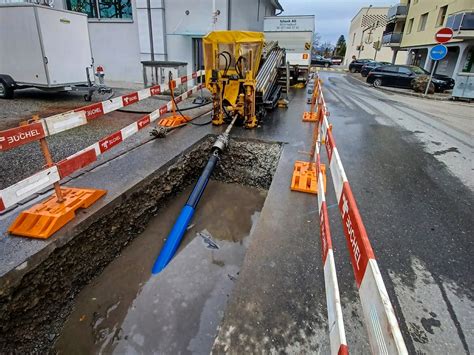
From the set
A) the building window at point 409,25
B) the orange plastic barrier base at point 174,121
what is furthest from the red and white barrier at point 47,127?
the building window at point 409,25

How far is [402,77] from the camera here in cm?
1677

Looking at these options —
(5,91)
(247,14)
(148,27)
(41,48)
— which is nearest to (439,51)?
(247,14)

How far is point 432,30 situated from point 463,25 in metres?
6.59

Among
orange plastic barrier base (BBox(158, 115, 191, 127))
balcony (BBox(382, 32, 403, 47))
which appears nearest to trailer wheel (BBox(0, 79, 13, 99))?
orange plastic barrier base (BBox(158, 115, 191, 127))

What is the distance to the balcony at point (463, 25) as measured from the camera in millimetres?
15469

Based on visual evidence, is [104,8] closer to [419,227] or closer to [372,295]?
[419,227]

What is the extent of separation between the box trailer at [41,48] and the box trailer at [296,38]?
9.67m

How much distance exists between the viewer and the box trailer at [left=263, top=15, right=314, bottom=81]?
1426cm

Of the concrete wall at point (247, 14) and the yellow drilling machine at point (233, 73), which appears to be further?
the concrete wall at point (247, 14)

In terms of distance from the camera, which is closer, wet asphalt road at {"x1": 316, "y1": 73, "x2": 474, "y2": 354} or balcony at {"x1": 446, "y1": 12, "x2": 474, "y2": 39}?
wet asphalt road at {"x1": 316, "y1": 73, "x2": 474, "y2": 354}

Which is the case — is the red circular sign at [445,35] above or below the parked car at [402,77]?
above

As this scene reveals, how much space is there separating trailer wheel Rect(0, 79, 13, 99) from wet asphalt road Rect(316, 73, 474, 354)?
10.2 m

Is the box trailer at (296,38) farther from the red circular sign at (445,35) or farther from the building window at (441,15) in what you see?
the building window at (441,15)

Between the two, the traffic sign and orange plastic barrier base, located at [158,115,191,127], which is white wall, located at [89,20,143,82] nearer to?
orange plastic barrier base, located at [158,115,191,127]
